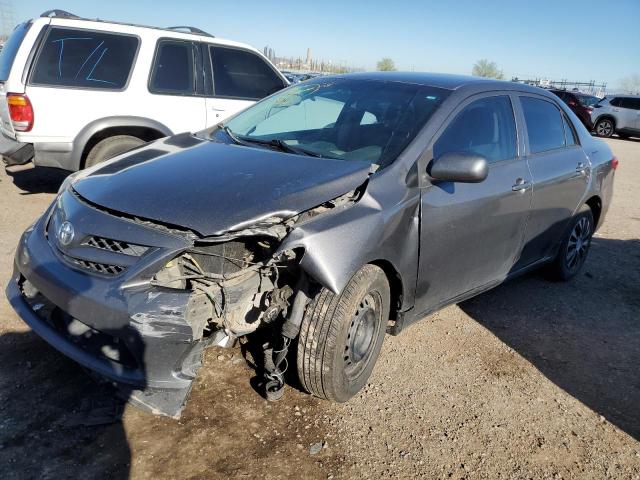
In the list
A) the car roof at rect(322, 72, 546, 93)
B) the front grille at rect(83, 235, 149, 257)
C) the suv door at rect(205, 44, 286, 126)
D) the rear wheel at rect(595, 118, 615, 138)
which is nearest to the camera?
the front grille at rect(83, 235, 149, 257)

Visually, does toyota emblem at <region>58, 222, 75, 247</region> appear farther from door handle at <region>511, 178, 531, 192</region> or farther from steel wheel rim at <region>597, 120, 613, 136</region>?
steel wheel rim at <region>597, 120, 613, 136</region>

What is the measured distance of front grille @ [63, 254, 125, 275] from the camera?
2324 mm

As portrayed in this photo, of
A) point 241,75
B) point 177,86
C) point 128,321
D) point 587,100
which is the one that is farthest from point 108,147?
point 587,100

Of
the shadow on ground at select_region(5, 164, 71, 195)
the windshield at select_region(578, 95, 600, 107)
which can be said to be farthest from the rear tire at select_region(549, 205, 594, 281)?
the windshield at select_region(578, 95, 600, 107)

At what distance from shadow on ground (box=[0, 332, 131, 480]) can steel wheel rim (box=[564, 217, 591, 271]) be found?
403cm

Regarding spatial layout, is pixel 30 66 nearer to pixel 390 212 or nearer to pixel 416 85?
pixel 416 85

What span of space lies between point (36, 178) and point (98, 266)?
5834 mm

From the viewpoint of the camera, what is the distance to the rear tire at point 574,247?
4.59m

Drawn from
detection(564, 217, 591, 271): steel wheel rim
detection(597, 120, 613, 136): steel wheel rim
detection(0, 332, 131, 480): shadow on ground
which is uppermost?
detection(564, 217, 591, 271): steel wheel rim

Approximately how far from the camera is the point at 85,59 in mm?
5367

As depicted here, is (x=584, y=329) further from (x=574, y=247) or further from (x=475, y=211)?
(x=475, y=211)

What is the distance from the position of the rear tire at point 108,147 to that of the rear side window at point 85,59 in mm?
543

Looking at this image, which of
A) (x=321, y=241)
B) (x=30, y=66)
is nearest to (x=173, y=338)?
(x=321, y=241)

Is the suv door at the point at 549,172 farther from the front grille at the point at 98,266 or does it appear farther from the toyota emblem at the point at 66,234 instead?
the toyota emblem at the point at 66,234
